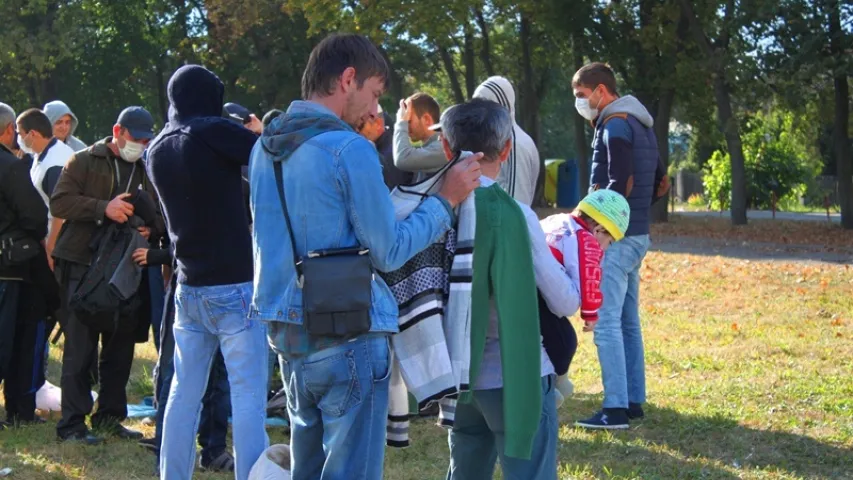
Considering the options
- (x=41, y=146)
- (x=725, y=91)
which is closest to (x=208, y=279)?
(x=41, y=146)

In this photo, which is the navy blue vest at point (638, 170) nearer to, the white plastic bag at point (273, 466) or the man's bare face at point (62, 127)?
the white plastic bag at point (273, 466)

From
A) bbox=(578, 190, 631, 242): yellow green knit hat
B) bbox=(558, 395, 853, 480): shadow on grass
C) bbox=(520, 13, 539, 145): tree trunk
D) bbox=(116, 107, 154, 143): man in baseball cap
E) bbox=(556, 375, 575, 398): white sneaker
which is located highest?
bbox=(520, 13, 539, 145): tree trunk

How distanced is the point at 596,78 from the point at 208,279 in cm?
311

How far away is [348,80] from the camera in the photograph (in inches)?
134

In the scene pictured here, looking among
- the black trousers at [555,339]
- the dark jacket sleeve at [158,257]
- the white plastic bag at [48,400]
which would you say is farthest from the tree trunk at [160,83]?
the black trousers at [555,339]

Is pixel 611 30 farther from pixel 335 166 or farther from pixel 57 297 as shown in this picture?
pixel 335 166

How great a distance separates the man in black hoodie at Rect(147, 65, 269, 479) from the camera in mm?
4684

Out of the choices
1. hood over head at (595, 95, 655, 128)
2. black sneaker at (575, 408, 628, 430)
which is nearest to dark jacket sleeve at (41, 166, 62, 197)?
hood over head at (595, 95, 655, 128)

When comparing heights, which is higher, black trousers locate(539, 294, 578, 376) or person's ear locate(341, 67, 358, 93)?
person's ear locate(341, 67, 358, 93)

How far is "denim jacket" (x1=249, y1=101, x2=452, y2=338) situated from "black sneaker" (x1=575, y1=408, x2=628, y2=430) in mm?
3548

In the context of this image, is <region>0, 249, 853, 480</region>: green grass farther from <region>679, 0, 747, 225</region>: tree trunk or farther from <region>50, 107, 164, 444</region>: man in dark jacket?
<region>679, 0, 747, 225</region>: tree trunk

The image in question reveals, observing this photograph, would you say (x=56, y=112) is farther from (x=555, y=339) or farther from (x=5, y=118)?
(x=555, y=339)

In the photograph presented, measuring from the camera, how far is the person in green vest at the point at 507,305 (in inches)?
141

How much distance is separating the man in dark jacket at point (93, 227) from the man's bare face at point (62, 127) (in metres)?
2.40
